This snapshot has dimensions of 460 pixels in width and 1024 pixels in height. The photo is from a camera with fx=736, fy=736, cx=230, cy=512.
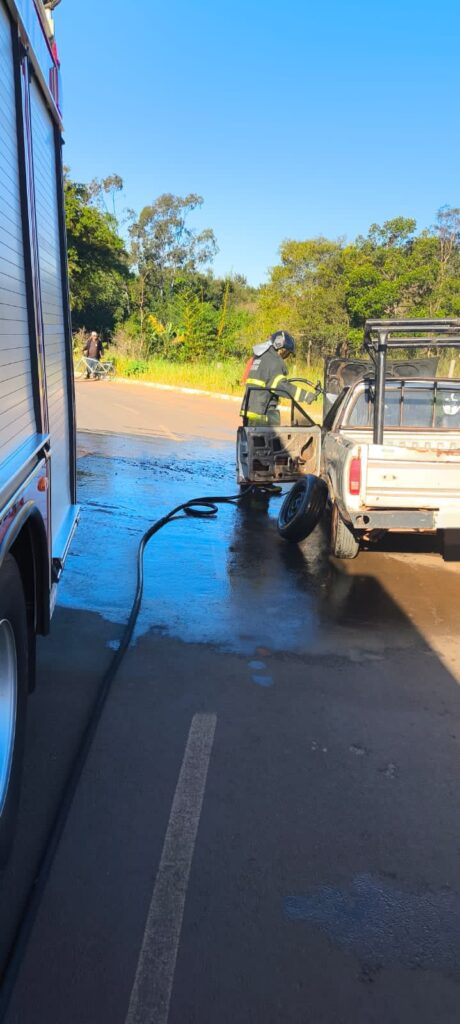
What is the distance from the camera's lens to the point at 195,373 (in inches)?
1183

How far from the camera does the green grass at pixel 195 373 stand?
27.1 metres

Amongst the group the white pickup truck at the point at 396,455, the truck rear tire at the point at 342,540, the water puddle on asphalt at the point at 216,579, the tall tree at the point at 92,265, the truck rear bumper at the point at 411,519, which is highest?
the tall tree at the point at 92,265

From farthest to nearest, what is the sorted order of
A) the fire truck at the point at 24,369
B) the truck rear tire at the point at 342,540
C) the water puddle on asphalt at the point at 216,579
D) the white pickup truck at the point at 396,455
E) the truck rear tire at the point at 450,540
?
the truck rear tire at the point at 342,540, the truck rear tire at the point at 450,540, the white pickup truck at the point at 396,455, the water puddle on asphalt at the point at 216,579, the fire truck at the point at 24,369

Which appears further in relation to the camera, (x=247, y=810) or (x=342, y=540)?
(x=342, y=540)

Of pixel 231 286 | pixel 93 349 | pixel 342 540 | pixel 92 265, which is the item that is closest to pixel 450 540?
pixel 342 540

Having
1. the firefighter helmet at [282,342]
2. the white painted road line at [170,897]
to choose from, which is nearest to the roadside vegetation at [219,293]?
the firefighter helmet at [282,342]

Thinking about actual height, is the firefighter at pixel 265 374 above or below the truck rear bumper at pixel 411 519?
above

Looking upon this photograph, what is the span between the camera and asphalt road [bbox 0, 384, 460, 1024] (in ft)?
7.25

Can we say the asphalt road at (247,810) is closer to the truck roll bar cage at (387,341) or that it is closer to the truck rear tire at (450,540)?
the truck rear tire at (450,540)

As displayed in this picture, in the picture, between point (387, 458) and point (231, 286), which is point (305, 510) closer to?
point (387, 458)

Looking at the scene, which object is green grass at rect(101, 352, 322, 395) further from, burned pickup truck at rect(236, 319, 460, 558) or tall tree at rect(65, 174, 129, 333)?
burned pickup truck at rect(236, 319, 460, 558)

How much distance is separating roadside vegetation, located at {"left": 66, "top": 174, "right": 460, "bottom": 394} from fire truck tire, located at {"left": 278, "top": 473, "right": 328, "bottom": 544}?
18.8m

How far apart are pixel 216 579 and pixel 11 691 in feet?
11.0

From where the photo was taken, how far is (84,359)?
30578 millimetres
